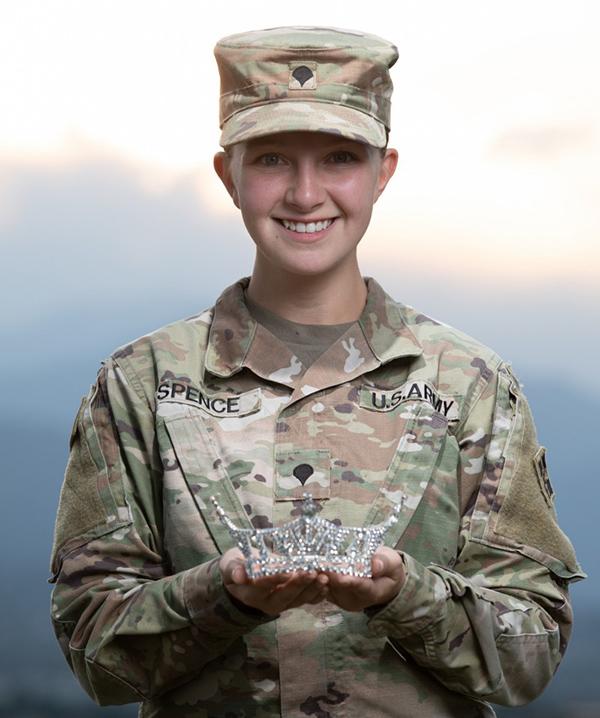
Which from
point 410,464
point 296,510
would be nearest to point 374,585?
point 296,510

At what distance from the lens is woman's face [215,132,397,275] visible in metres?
4.55

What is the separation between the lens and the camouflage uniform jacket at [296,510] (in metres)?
4.44

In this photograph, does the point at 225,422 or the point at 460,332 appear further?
the point at 460,332

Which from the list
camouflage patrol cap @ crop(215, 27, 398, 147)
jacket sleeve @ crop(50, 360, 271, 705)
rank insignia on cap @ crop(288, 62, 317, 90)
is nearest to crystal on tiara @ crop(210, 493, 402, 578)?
jacket sleeve @ crop(50, 360, 271, 705)

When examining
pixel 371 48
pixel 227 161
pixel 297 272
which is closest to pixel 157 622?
pixel 297 272

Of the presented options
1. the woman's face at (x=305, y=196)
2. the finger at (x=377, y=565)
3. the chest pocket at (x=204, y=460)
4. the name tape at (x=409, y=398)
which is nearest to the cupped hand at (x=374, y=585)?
the finger at (x=377, y=565)

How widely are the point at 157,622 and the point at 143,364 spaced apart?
0.80 metres

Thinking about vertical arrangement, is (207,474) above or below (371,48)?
below

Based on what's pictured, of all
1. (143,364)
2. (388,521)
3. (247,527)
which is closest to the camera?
(388,521)

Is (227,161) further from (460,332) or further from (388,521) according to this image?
(388,521)

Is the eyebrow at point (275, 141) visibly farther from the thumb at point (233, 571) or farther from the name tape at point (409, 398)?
the thumb at point (233, 571)

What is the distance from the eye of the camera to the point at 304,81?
4656 mm

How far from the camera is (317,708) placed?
4430 millimetres

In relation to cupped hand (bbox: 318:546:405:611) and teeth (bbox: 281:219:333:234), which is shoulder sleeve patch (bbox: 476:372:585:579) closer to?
cupped hand (bbox: 318:546:405:611)
